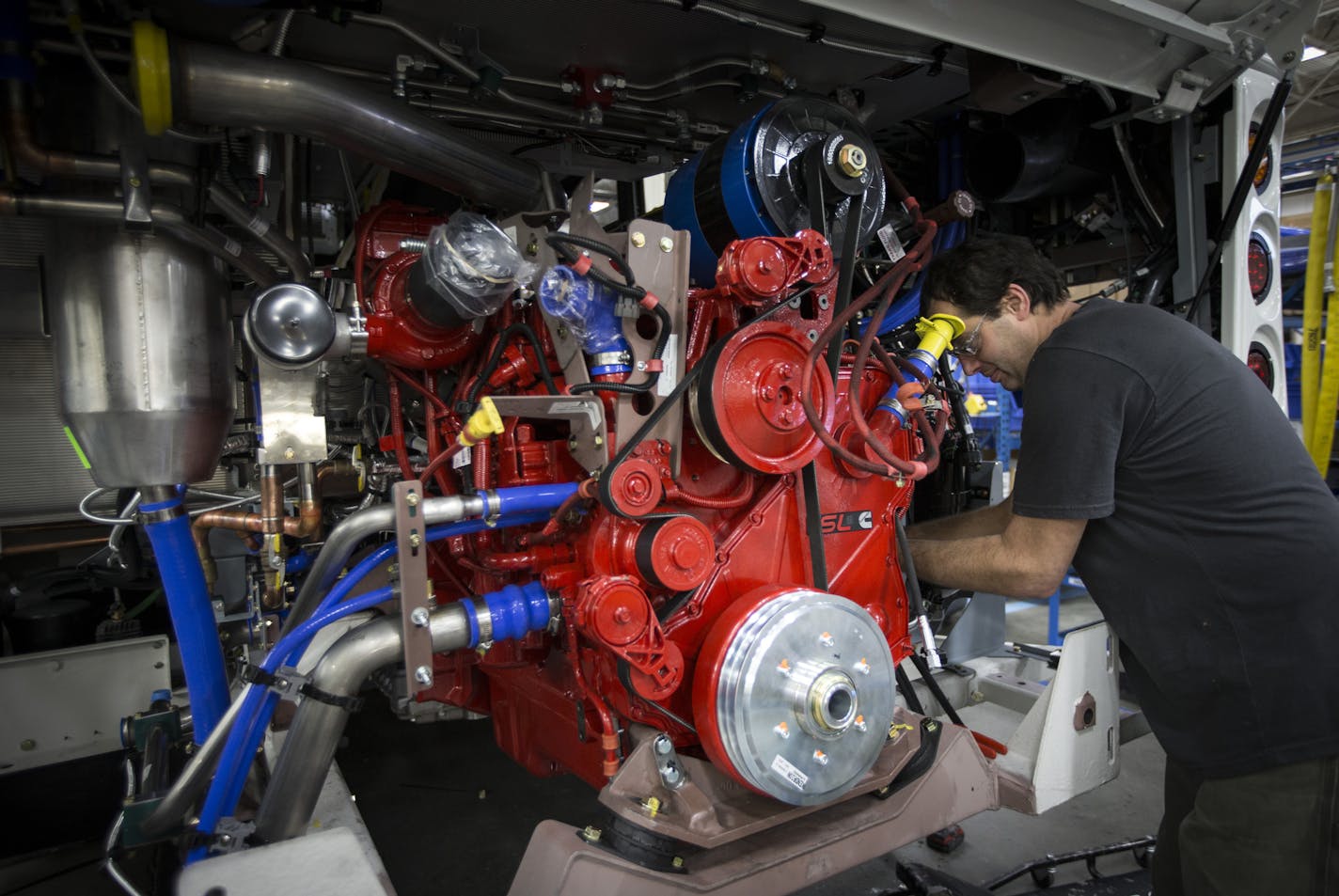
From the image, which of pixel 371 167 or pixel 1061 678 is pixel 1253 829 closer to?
pixel 1061 678

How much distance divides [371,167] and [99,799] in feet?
6.38

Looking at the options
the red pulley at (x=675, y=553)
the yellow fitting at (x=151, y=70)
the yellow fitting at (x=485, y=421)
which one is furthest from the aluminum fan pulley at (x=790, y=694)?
the yellow fitting at (x=151, y=70)

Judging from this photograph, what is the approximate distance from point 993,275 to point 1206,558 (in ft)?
2.27

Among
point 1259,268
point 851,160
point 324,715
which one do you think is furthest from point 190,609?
point 1259,268

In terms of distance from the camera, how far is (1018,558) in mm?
1560

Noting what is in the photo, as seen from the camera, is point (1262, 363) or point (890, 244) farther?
point (1262, 363)

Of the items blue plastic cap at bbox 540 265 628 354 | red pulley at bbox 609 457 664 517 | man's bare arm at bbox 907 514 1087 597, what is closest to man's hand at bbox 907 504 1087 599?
man's bare arm at bbox 907 514 1087 597

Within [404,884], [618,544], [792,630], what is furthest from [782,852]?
[404,884]

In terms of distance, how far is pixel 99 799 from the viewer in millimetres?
2111

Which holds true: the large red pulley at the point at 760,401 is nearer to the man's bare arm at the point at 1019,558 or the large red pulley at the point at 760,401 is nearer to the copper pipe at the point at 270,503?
the man's bare arm at the point at 1019,558

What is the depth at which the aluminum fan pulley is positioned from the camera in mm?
1407

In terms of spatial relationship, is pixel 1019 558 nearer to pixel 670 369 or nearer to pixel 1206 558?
pixel 1206 558

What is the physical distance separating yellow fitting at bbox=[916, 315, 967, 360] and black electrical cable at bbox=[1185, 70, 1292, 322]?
3.65 ft

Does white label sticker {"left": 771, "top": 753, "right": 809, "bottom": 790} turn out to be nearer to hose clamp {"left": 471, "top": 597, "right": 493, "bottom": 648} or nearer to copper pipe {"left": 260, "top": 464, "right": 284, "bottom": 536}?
hose clamp {"left": 471, "top": 597, "right": 493, "bottom": 648}
